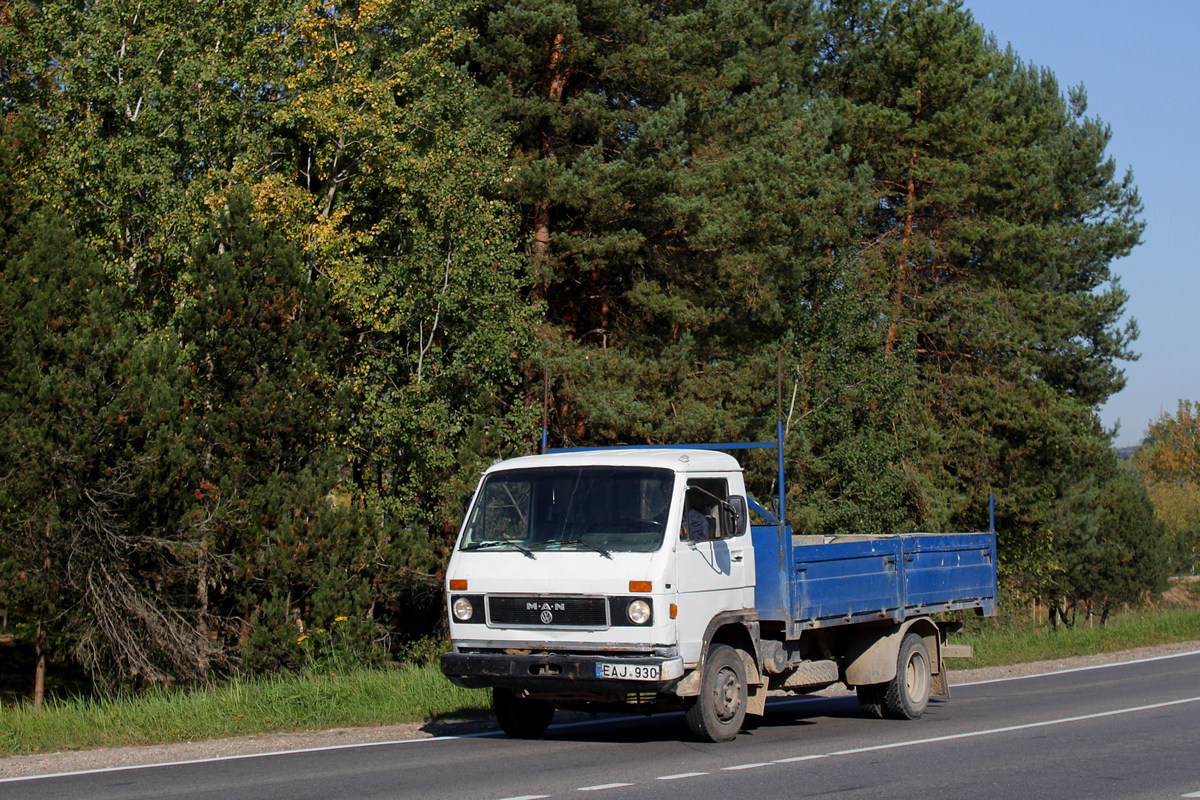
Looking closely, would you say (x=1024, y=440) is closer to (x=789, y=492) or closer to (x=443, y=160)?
(x=789, y=492)

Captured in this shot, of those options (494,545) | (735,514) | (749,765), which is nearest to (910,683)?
(735,514)

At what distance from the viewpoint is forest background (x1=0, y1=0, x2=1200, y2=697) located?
2050 cm

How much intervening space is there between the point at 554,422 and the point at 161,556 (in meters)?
11.2

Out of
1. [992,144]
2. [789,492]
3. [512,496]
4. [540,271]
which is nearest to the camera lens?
[512,496]

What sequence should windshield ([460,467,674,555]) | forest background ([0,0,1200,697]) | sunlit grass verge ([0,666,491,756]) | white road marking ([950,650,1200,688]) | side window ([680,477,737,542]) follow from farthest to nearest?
forest background ([0,0,1200,697]), white road marking ([950,650,1200,688]), sunlit grass verge ([0,666,491,756]), side window ([680,477,737,542]), windshield ([460,467,674,555])

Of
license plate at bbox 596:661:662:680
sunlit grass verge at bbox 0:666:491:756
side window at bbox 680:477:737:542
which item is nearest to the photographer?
license plate at bbox 596:661:662:680

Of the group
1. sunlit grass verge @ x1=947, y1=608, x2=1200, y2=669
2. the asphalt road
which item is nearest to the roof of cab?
the asphalt road

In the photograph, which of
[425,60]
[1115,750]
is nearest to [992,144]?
[425,60]

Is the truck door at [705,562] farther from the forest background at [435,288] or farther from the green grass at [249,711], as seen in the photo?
the forest background at [435,288]

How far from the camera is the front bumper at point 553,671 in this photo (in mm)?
10211

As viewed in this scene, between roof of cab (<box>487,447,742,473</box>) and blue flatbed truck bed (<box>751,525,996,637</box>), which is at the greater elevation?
roof of cab (<box>487,447,742,473</box>)

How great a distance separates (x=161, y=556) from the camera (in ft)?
68.3

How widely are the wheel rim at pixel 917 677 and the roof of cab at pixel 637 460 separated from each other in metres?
3.60

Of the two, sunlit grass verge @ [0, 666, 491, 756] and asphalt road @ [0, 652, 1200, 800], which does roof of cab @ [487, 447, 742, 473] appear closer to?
asphalt road @ [0, 652, 1200, 800]
